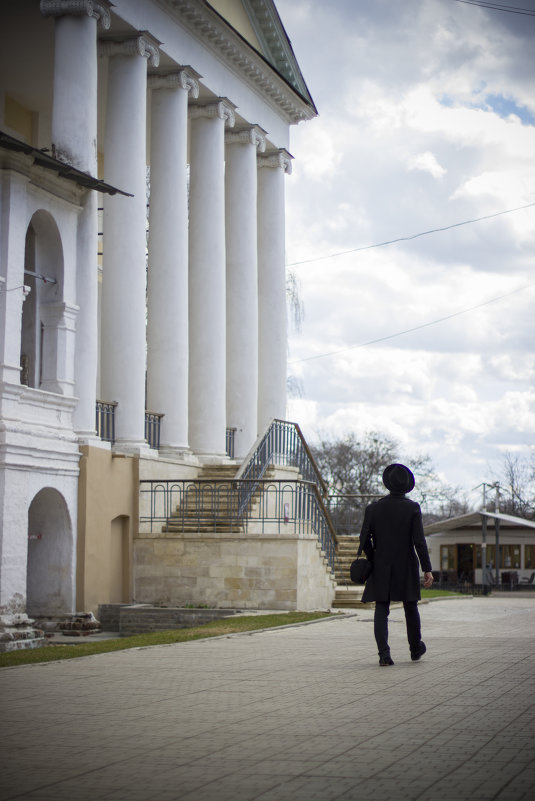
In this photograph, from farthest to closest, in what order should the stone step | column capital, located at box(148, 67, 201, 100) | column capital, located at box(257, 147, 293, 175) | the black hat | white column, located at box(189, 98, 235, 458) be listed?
column capital, located at box(257, 147, 293, 175)
white column, located at box(189, 98, 235, 458)
column capital, located at box(148, 67, 201, 100)
the stone step
the black hat

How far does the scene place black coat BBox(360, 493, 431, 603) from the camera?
12.7 m

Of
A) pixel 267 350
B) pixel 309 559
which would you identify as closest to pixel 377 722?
pixel 309 559

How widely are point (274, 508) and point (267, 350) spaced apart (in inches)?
351

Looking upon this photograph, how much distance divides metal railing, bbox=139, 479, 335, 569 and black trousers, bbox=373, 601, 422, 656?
11629 millimetres

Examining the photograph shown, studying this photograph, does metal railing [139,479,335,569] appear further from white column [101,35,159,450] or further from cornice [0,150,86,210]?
cornice [0,150,86,210]

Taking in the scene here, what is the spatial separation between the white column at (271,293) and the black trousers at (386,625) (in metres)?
22.5

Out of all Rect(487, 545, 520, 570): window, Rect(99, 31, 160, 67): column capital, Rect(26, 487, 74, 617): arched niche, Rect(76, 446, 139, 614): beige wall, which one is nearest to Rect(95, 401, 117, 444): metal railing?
Rect(76, 446, 139, 614): beige wall

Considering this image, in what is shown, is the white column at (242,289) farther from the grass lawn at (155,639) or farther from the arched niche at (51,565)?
the grass lawn at (155,639)

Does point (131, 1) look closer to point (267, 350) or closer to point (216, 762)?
point (267, 350)

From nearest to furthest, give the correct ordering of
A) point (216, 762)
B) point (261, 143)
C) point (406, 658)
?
point (216, 762) → point (406, 658) → point (261, 143)

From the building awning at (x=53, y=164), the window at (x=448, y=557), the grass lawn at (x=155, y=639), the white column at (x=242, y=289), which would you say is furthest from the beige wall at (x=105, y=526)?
Result: the window at (x=448, y=557)

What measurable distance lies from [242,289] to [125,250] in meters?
7.59

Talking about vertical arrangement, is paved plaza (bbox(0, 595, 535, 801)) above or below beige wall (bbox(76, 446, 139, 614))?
below

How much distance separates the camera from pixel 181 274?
2852 cm
